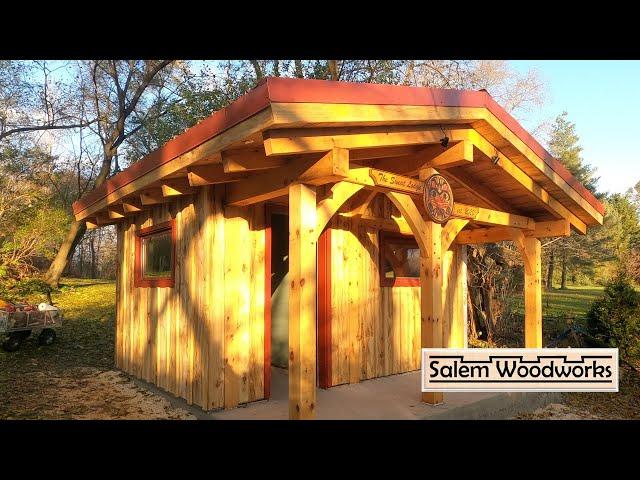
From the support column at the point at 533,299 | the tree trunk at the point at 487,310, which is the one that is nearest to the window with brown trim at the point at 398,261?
the support column at the point at 533,299

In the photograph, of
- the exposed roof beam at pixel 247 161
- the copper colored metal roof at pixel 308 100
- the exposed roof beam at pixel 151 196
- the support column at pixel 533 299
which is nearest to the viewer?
the copper colored metal roof at pixel 308 100

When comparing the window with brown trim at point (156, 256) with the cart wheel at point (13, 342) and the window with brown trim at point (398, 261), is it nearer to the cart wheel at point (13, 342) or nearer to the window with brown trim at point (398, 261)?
the window with brown trim at point (398, 261)

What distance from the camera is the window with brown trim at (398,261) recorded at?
6133 mm

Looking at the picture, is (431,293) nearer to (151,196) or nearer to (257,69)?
(151,196)

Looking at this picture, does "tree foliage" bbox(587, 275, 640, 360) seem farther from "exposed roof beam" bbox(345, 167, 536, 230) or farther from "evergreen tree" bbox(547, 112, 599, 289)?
"evergreen tree" bbox(547, 112, 599, 289)

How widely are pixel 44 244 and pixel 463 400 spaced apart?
12.3 meters

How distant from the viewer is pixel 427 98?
382 centimetres

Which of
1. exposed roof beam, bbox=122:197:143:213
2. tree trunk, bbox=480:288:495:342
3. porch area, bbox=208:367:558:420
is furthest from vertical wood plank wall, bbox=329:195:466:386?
tree trunk, bbox=480:288:495:342

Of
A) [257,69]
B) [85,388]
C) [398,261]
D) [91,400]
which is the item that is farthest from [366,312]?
[257,69]

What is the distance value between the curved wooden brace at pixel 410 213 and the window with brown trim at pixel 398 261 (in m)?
1.69

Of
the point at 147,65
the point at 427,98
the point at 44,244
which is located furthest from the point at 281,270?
the point at 147,65

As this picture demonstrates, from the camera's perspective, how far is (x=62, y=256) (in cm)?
1455

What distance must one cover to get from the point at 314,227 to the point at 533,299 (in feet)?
13.9

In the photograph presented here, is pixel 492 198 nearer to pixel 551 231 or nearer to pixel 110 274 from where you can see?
pixel 551 231
